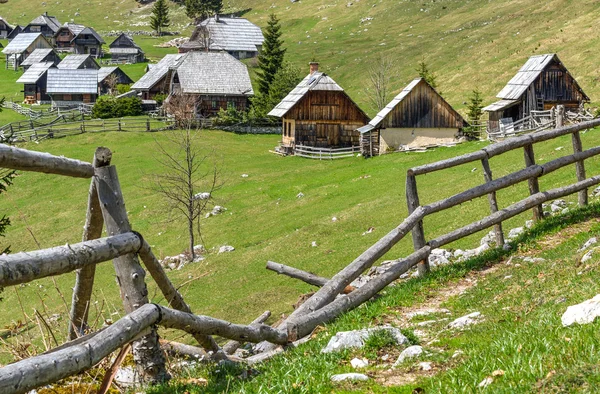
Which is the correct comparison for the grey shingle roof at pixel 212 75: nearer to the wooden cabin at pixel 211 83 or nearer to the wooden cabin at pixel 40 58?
the wooden cabin at pixel 211 83

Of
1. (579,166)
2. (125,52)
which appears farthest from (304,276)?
(125,52)

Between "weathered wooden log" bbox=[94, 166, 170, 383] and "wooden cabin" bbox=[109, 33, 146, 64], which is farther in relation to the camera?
"wooden cabin" bbox=[109, 33, 146, 64]

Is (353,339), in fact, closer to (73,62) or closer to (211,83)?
(211,83)

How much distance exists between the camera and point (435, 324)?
811cm

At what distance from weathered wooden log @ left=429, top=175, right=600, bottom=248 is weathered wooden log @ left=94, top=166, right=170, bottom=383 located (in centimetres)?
515

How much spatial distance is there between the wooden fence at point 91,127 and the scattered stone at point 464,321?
2258 inches

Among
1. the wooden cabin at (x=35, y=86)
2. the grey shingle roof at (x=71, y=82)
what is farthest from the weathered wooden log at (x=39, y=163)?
the wooden cabin at (x=35, y=86)

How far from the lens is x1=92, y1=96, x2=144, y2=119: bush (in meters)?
74.1

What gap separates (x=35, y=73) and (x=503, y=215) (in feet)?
298

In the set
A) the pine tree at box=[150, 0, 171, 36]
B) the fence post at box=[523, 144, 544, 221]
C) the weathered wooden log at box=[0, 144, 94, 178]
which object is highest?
the pine tree at box=[150, 0, 171, 36]

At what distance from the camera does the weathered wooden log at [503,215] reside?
10.8 meters

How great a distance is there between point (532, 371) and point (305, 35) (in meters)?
110

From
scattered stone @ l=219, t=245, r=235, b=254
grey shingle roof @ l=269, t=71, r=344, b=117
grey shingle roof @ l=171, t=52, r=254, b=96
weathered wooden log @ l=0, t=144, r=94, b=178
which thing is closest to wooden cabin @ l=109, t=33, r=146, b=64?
grey shingle roof @ l=171, t=52, r=254, b=96

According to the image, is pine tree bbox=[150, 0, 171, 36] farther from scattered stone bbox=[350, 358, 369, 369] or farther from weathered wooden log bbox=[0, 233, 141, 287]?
scattered stone bbox=[350, 358, 369, 369]
